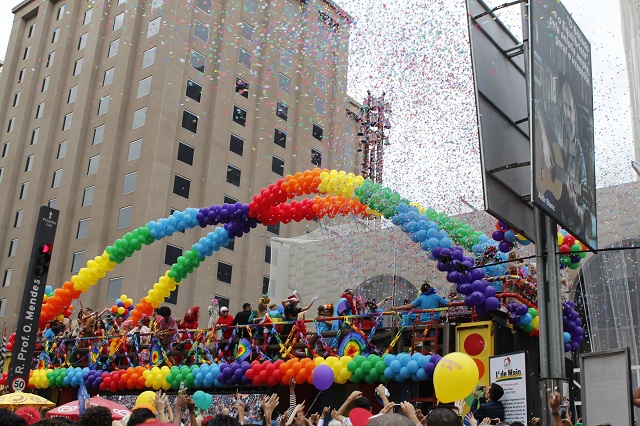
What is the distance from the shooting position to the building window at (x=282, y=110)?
133ft

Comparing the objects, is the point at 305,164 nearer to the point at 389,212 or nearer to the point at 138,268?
the point at 138,268

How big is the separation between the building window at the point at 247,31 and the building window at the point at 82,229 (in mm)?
12431

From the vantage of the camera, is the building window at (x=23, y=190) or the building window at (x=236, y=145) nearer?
the building window at (x=236, y=145)

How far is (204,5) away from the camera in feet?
120

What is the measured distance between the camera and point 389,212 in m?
13.9

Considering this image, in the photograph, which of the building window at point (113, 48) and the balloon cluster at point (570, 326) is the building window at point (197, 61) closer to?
the building window at point (113, 48)

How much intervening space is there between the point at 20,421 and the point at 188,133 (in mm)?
34075

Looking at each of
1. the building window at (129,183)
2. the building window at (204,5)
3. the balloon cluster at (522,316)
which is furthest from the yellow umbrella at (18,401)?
the building window at (204,5)

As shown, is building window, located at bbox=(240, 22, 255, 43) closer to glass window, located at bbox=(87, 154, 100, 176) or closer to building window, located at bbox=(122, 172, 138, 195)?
building window, located at bbox=(122, 172, 138, 195)

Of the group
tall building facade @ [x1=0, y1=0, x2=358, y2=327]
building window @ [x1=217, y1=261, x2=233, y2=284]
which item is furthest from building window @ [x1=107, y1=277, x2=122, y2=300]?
building window @ [x1=217, y1=261, x2=233, y2=284]

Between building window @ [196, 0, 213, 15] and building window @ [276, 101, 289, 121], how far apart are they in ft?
20.9

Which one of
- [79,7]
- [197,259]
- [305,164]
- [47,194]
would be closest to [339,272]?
[197,259]

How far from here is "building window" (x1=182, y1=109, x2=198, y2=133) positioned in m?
37.0

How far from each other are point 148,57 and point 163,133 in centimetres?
476
